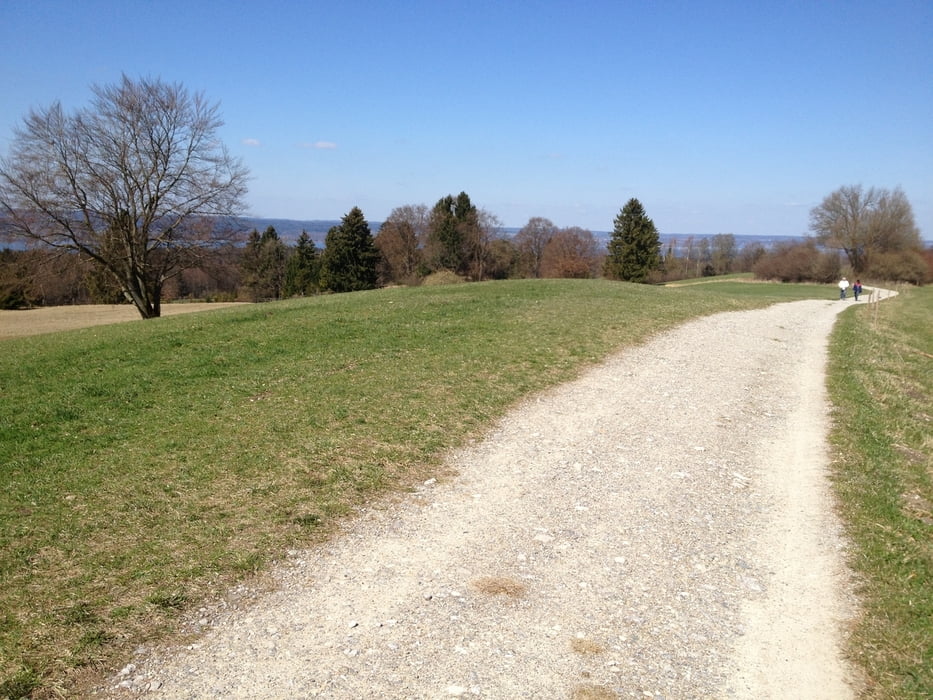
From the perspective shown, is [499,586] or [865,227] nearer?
[499,586]

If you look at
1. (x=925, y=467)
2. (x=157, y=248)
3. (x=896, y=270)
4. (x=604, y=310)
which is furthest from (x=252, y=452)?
(x=896, y=270)

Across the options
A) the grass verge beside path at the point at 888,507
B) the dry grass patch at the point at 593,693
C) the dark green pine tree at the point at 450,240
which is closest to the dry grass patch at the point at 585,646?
the dry grass patch at the point at 593,693

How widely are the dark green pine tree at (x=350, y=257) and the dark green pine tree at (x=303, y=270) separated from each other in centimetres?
515

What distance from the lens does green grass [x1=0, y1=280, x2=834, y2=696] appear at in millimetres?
4426

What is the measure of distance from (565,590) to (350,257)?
63700 millimetres

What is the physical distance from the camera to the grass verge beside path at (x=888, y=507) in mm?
3945

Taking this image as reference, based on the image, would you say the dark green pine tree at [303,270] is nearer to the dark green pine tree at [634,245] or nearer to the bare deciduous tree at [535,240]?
the bare deciduous tree at [535,240]

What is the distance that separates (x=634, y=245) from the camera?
6328cm

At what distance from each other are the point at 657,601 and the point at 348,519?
283cm

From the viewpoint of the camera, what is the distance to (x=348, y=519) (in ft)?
18.9

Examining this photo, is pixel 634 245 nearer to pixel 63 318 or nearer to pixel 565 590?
pixel 63 318

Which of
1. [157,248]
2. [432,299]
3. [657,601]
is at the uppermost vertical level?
[157,248]

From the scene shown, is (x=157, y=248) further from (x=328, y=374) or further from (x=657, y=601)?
(x=657, y=601)

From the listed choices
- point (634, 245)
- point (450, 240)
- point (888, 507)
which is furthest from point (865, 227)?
point (888, 507)
